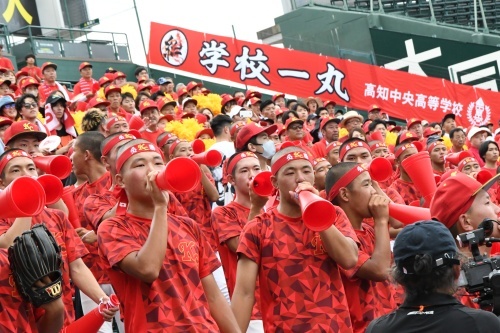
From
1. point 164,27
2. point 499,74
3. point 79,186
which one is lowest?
point 499,74

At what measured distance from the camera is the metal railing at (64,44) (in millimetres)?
24344

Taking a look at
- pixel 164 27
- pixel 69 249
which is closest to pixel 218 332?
pixel 69 249

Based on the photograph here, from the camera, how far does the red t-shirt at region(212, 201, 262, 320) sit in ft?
22.8

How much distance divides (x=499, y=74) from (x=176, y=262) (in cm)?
1911

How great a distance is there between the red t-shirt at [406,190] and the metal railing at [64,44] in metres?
15.8

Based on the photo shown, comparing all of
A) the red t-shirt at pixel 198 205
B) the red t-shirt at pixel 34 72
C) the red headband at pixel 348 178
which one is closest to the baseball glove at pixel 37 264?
the red headband at pixel 348 178

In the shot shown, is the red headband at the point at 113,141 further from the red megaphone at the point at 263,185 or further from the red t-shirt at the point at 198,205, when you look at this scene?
the red t-shirt at the point at 198,205

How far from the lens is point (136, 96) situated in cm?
1772

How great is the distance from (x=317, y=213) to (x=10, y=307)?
161cm

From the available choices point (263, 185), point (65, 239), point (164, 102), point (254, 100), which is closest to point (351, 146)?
point (263, 185)

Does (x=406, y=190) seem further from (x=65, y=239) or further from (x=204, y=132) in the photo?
(x=65, y=239)

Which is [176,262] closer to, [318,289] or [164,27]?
A: [318,289]

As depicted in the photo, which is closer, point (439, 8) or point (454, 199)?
point (454, 199)

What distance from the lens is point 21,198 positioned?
15.3 feet
